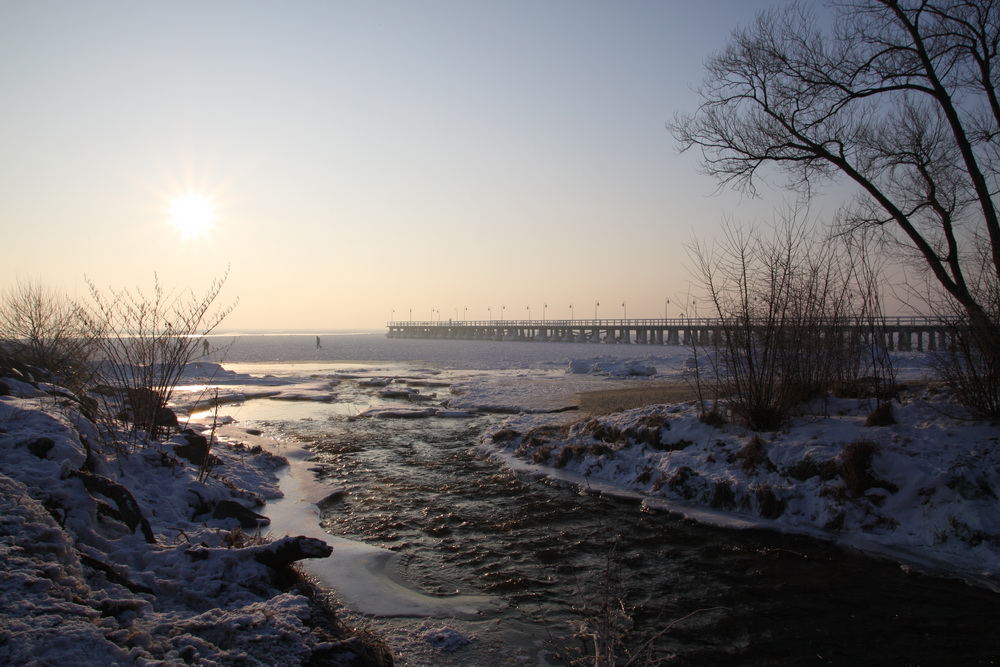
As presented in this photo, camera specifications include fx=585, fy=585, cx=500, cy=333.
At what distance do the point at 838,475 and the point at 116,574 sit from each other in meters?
7.93

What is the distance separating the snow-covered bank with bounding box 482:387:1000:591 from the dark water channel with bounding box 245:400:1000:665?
0.52 metres

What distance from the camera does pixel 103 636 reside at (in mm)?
3176

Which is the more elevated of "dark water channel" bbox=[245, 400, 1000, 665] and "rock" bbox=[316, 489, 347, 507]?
"rock" bbox=[316, 489, 347, 507]

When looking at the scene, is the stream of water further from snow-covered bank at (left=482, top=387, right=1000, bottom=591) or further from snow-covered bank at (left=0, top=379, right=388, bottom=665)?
snow-covered bank at (left=0, top=379, right=388, bottom=665)

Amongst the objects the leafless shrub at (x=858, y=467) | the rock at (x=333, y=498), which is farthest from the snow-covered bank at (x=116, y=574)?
the leafless shrub at (x=858, y=467)

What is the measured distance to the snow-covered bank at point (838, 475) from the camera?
6.49 meters

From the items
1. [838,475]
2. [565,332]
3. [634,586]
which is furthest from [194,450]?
[565,332]

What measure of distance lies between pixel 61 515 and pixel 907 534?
839 centimetres

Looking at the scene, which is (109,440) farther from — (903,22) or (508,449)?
(903,22)

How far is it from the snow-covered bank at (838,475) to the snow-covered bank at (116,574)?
567 centimetres

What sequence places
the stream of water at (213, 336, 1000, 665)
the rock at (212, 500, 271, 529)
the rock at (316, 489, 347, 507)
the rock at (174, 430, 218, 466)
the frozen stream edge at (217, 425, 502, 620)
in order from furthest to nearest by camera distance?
1. the rock at (316, 489, 347, 507)
2. the rock at (174, 430, 218, 466)
3. the rock at (212, 500, 271, 529)
4. the frozen stream edge at (217, 425, 502, 620)
5. the stream of water at (213, 336, 1000, 665)

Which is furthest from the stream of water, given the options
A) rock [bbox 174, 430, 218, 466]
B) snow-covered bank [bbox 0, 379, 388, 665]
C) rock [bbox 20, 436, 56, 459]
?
rock [bbox 20, 436, 56, 459]

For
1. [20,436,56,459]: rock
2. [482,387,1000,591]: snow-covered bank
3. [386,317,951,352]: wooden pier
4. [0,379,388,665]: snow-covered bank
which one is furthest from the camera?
A: [386,317,951,352]: wooden pier

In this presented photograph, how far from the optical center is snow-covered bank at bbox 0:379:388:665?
320 centimetres
